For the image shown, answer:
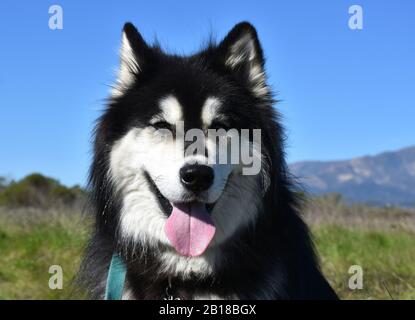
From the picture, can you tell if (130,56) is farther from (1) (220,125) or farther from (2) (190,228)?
(2) (190,228)

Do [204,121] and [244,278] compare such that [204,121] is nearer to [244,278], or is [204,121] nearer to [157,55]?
[157,55]

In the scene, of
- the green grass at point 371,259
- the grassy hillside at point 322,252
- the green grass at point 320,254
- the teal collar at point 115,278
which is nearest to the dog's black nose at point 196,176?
the teal collar at point 115,278

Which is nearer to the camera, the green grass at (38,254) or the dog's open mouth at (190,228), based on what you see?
the dog's open mouth at (190,228)

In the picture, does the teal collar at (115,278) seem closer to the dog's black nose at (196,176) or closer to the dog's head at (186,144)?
the dog's head at (186,144)

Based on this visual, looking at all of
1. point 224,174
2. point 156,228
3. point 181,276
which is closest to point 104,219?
point 156,228

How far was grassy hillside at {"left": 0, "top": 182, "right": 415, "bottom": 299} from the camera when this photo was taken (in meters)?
6.50

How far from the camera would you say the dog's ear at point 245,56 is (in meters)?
4.18

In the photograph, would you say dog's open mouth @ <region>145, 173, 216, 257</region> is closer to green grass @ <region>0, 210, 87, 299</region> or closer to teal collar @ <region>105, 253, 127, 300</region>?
teal collar @ <region>105, 253, 127, 300</region>

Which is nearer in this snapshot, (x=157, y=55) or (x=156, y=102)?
(x=156, y=102)

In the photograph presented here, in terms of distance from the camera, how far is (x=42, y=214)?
12.0 m

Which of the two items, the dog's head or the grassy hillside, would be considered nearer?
the dog's head

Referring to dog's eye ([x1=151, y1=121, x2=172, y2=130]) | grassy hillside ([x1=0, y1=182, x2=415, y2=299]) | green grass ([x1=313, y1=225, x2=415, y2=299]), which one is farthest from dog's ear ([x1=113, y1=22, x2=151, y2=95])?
green grass ([x1=313, y1=225, x2=415, y2=299])

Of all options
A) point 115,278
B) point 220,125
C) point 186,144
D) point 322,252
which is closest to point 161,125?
point 186,144
